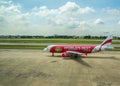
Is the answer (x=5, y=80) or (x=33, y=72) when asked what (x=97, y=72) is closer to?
(x=33, y=72)

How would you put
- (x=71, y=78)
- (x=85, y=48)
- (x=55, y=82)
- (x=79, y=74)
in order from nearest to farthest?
(x=55, y=82), (x=71, y=78), (x=79, y=74), (x=85, y=48)

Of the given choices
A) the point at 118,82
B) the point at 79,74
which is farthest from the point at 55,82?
the point at 118,82

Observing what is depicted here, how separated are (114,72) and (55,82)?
1188 centimetres

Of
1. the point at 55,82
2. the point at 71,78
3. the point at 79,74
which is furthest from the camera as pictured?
the point at 79,74

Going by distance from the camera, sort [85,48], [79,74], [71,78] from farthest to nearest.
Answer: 1. [85,48]
2. [79,74]
3. [71,78]

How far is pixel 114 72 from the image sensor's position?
3350cm

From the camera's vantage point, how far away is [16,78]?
29.2m

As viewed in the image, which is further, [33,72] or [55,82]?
[33,72]

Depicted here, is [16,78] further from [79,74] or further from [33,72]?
[79,74]

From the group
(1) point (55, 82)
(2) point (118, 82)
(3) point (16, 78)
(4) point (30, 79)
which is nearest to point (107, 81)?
(2) point (118, 82)

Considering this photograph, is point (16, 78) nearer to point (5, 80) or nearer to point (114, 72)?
point (5, 80)

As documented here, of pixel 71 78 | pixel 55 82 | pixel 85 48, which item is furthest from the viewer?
pixel 85 48

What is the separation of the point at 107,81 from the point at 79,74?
549 cm

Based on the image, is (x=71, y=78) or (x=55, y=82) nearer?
(x=55, y=82)
